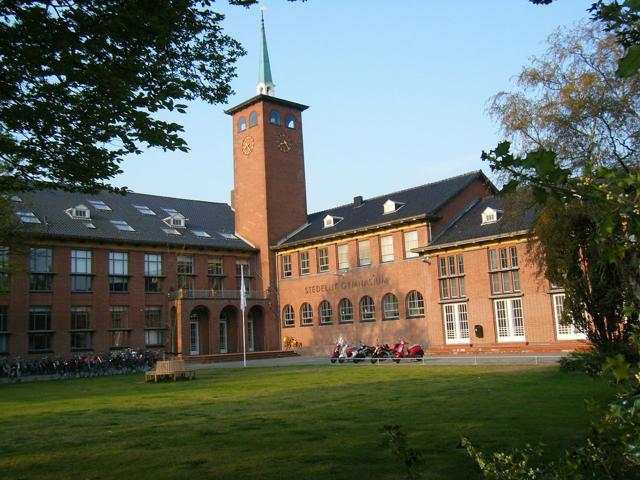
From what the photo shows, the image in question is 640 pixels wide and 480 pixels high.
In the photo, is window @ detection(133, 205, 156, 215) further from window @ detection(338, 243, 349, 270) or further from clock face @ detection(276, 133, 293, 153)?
window @ detection(338, 243, 349, 270)

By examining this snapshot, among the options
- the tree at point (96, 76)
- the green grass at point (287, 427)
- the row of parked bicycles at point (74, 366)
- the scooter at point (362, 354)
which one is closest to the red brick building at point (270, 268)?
the row of parked bicycles at point (74, 366)

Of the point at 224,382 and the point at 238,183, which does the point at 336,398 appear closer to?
the point at 224,382

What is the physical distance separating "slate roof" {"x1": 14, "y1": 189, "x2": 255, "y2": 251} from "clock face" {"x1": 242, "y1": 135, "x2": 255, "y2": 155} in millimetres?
6485

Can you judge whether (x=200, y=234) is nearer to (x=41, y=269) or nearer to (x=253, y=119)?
(x=253, y=119)

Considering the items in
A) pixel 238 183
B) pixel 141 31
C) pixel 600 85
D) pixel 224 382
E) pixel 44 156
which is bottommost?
pixel 224 382

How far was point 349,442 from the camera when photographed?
9766mm

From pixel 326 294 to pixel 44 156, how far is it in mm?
39876

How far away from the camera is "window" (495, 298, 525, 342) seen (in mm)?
36312

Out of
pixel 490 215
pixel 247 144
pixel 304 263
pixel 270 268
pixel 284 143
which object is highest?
pixel 247 144

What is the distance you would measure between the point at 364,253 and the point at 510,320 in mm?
12830

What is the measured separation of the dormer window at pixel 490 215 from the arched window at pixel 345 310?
12.7m

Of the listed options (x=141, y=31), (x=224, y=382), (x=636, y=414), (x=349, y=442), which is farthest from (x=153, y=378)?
(x=636, y=414)

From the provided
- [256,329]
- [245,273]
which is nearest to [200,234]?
[245,273]

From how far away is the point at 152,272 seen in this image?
45.9m
